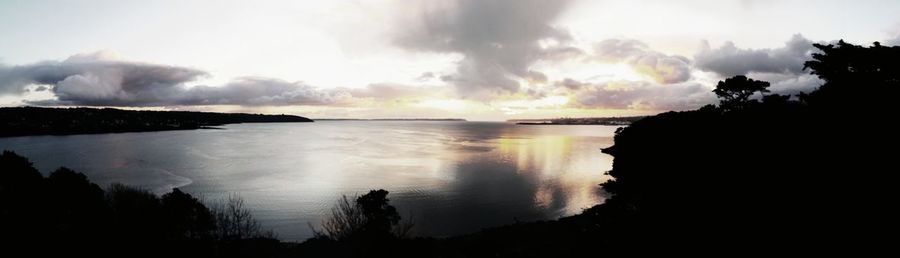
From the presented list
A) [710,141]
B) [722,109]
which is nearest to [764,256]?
[710,141]

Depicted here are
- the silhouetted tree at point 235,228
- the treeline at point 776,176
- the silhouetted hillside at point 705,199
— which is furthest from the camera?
the silhouetted tree at point 235,228

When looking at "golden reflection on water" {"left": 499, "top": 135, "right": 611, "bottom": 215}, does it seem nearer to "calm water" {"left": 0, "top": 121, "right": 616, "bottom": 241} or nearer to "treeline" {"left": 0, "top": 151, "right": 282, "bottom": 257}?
"calm water" {"left": 0, "top": 121, "right": 616, "bottom": 241}

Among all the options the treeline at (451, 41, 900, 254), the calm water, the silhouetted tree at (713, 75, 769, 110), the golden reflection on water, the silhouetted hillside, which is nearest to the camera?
the treeline at (451, 41, 900, 254)

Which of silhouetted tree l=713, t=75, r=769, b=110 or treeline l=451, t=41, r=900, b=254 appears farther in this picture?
silhouetted tree l=713, t=75, r=769, b=110

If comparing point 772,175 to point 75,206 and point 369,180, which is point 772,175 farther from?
point 369,180

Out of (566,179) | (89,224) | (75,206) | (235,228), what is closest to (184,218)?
(235,228)

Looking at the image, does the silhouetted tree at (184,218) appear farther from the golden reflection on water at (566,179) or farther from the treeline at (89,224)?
the golden reflection on water at (566,179)

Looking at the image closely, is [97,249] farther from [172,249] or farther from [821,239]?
[821,239]

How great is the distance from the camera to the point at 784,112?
67.4 feet

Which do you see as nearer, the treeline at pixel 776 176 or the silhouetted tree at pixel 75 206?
the treeline at pixel 776 176

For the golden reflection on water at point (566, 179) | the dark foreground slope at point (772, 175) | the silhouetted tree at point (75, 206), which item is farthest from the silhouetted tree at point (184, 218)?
the golden reflection on water at point (566, 179)

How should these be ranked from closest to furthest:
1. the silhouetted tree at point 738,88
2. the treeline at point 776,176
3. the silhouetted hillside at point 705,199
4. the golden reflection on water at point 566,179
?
the treeline at point 776,176 → the silhouetted hillside at point 705,199 → the silhouetted tree at point 738,88 → the golden reflection on water at point 566,179

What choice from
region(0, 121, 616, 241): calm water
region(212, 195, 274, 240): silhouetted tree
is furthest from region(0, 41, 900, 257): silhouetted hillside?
region(0, 121, 616, 241): calm water

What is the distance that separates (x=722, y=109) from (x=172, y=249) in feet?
142
